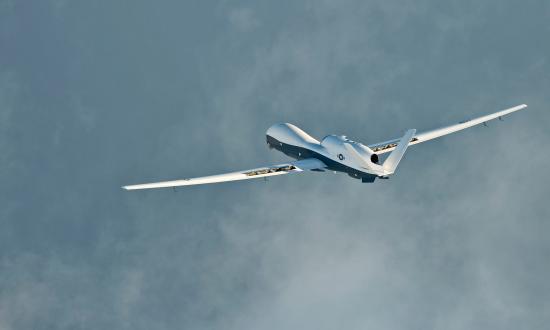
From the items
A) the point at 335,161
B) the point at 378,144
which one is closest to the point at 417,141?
the point at 378,144

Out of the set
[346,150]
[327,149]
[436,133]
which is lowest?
[346,150]

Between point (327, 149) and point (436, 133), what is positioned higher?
point (436, 133)

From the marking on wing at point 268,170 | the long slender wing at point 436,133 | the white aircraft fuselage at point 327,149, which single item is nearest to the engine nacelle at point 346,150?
the white aircraft fuselage at point 327,149

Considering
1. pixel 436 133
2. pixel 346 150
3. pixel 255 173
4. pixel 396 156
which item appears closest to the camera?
pixel 396 156

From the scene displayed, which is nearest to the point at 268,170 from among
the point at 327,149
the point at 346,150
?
the point at 327,149

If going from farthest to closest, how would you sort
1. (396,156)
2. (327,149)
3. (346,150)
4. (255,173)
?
(327,149), (255,173), (346,150), (396,156)

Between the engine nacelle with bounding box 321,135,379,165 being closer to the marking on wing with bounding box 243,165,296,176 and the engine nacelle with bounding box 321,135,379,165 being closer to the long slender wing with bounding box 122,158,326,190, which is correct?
the long slender wing with bounding box 122,158,326,190

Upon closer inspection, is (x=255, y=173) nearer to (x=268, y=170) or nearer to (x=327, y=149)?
(x=268, y=170)

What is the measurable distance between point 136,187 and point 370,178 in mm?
34211

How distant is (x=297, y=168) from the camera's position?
126812 mm

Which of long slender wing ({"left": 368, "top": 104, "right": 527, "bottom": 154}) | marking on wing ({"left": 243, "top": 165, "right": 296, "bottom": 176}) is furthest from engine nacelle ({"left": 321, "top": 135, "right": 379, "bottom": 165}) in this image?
long slender wing ({"left": 368, "top": 104, "right": 527, "bottom": 154})

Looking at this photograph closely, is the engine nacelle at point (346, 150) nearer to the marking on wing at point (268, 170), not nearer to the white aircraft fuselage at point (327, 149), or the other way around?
the white aircraft fuselage at point (327, 149)

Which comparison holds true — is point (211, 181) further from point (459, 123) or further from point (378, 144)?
point (459, 123)

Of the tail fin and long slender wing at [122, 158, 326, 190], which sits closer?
the tail fin
